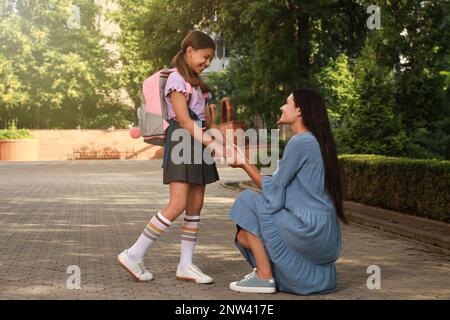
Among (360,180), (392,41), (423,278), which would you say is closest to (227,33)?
Result: (392,41)

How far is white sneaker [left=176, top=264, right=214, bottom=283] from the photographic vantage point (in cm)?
651

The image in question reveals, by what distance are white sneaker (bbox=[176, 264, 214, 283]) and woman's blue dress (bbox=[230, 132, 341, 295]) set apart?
77 centimetres

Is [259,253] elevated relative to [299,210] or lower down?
lower down

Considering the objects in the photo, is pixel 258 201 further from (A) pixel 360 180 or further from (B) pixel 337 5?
(B) pixel 337 5

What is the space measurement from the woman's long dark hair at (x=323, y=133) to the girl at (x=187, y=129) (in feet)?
2.51

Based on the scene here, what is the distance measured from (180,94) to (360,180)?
876cm

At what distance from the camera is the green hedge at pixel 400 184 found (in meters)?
11.2

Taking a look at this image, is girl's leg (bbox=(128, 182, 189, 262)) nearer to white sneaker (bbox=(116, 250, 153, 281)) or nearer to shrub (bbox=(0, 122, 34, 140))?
white sneaker (bbox=(116, 250, 153, 281))

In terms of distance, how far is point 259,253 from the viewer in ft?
19.5

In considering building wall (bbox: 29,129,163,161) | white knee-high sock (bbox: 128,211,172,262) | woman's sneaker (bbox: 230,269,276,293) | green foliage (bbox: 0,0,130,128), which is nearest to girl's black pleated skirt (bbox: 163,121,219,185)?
white knee-high sock (bbox: 128,211,172,262)

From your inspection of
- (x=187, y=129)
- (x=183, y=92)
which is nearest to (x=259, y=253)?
(x=187, y=129)

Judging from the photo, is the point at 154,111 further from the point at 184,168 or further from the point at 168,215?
the point at 168,215

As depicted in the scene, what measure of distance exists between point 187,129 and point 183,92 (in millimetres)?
293

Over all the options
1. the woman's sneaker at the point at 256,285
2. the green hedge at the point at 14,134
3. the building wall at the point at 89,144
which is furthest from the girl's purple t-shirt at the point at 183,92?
the building wall at the point at 89,144
